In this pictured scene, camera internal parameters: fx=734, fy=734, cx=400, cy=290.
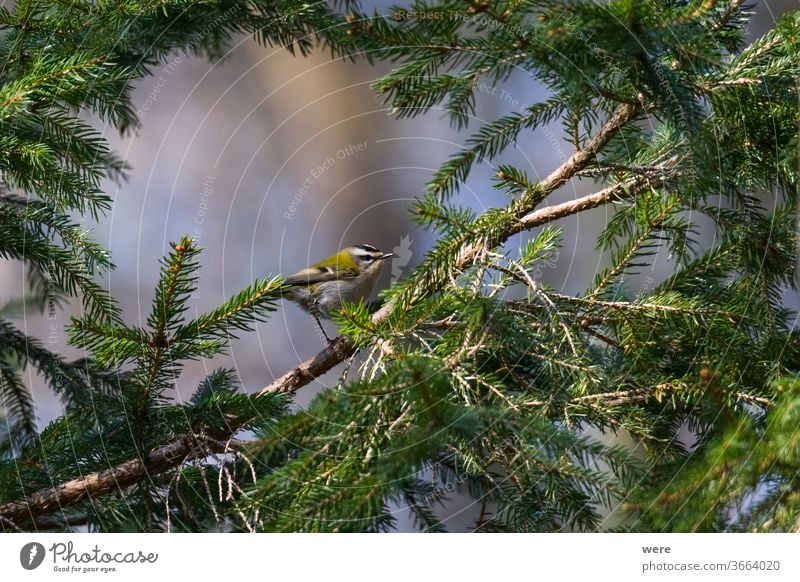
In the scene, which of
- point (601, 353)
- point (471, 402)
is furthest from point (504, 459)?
point (601, 353)

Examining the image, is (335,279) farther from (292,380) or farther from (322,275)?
(292,380)

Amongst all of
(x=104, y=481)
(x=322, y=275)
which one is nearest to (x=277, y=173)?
(x=322, y=275)

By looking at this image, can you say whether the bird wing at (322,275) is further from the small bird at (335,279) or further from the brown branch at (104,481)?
the brown branch at (104,481)

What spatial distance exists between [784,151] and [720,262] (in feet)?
0.49

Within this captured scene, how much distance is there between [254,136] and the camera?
1034 mm

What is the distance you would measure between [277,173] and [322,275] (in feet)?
0.84

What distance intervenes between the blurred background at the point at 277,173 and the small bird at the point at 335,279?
0.07 meters

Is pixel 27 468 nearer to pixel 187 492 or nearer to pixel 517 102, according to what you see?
pixel 187 492

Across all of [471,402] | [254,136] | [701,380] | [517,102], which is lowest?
[701,380]

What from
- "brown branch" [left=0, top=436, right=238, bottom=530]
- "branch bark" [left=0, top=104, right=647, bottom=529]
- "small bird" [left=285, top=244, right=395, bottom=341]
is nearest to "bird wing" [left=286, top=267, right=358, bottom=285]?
"small bird" [left=285, top=244, right=395, bottom=341]

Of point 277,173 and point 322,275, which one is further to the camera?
point 322,275

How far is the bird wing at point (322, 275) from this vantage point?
1.17m

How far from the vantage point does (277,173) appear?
1017 millimetres

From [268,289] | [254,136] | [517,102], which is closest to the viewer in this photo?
[268,289]
